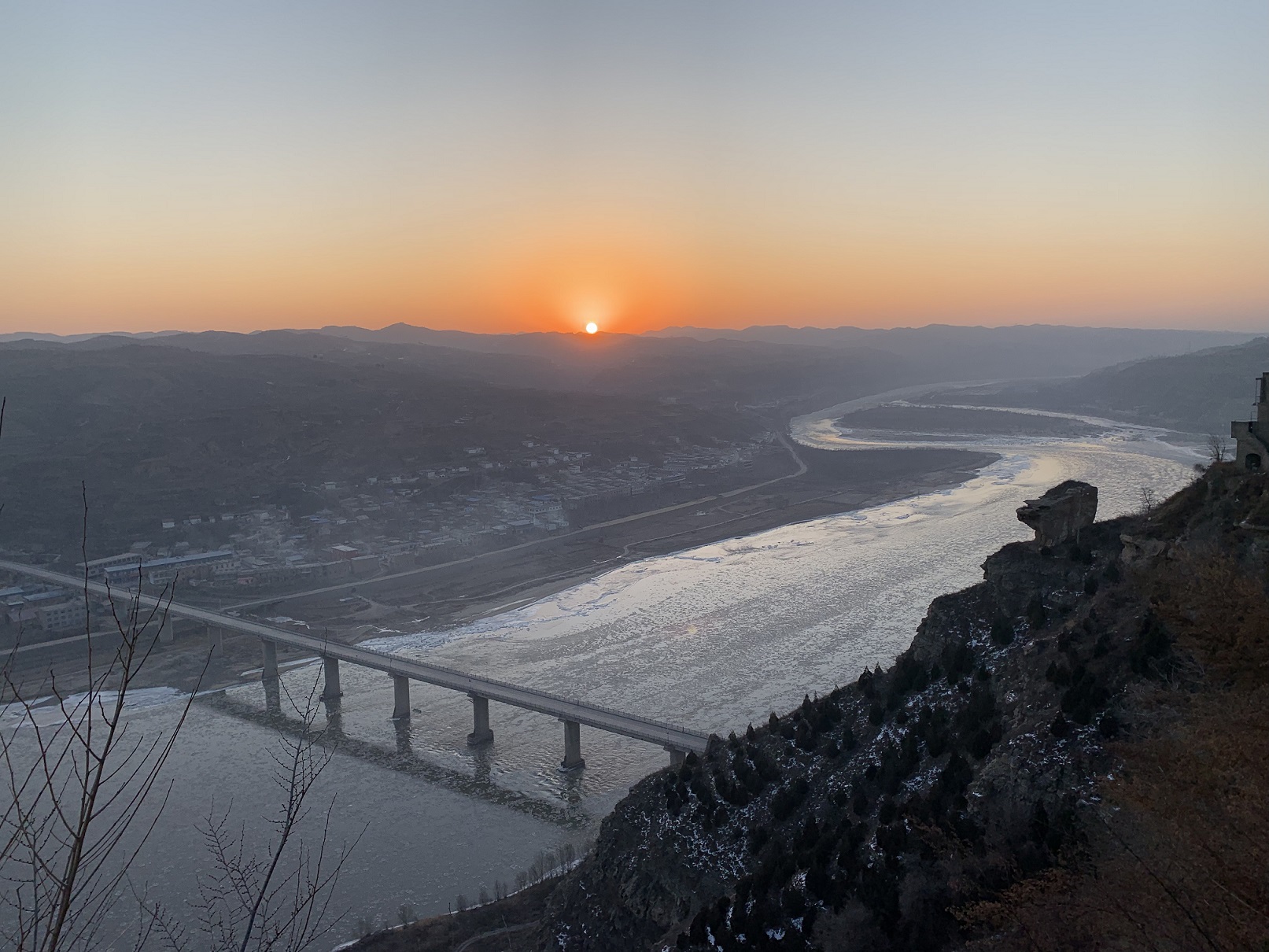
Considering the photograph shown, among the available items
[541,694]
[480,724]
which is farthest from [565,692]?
[480,724]

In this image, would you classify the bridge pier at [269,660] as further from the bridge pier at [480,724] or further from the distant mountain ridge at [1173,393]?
the distant mountain ridge at [1173,393]

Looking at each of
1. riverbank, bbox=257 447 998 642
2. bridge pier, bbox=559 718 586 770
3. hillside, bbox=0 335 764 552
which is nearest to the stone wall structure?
bridge pier, bbox=559 718 586 770

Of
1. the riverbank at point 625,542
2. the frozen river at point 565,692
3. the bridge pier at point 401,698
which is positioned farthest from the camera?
the riverbank at point 625,542

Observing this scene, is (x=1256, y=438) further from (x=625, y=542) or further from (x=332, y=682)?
(x=625, y=542)

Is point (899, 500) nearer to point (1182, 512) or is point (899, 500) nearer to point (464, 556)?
point (464, 556)

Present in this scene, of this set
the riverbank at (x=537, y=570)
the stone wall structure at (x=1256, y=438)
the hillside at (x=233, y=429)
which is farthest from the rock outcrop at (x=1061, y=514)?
the hillside at (x=233, y=429)

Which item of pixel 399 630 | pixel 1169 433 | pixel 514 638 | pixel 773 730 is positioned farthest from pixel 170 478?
pixel 1169 433

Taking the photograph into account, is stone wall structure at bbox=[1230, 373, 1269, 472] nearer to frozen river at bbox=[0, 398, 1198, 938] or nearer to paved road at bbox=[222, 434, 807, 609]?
frozen river at bbox=[0, 398, 1198, 938]

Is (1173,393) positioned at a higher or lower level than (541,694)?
higher
